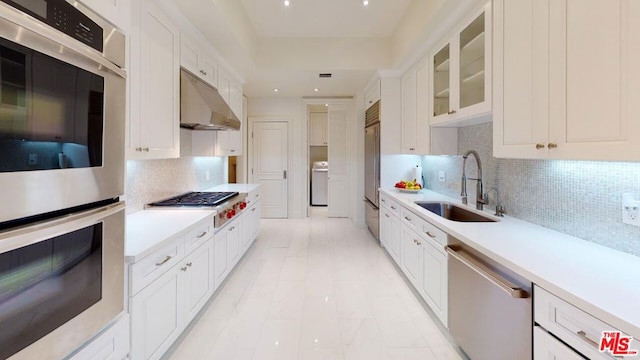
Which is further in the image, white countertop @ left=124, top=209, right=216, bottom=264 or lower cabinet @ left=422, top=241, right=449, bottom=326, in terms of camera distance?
lower cabinet @ left=422, top=241, right=449, bottom=326

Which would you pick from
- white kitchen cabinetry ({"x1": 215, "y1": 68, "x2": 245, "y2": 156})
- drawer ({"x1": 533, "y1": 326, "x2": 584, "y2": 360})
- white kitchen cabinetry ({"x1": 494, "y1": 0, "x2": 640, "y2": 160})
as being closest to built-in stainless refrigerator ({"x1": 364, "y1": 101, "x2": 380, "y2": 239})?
white kitchen cabinetry ({"x1": 215, "y1": 68, "x2": 245, "y2": 156})

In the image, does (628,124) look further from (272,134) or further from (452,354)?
(272,134)

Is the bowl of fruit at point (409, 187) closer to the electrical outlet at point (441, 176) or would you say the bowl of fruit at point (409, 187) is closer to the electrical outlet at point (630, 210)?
the electrical outlet at point (441, 176)

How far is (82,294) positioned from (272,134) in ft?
18.5

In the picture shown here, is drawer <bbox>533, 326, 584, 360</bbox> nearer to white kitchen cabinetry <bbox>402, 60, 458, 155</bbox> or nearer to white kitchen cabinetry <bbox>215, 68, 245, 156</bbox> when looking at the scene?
white kitchen cabinetry <bbox>402, 60, 458, 155</bbox>

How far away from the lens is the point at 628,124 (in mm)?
1143

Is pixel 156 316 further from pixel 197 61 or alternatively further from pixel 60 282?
pixel 197 61

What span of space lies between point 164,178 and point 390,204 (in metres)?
2.61

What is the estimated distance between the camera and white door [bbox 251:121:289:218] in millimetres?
6449

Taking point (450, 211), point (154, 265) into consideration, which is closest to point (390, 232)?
point (450, 211)

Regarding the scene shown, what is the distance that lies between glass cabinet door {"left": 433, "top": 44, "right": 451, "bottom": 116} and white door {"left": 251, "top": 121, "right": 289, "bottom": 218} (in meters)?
3.84

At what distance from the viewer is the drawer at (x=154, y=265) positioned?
148 cm

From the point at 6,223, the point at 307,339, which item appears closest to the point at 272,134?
the point at 307,339

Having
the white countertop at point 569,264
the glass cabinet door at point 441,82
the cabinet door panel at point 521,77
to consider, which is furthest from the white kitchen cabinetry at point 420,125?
the white countertop at point 569,264
